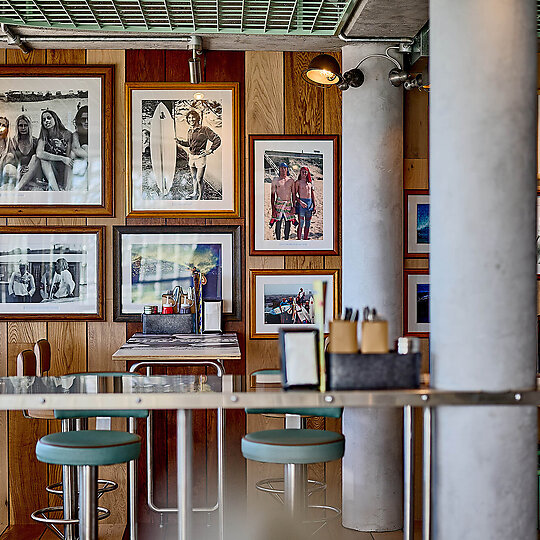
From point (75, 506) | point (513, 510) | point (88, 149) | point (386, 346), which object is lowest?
point (75, 506)

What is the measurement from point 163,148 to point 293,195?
88cm

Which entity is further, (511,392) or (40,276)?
(40,276)

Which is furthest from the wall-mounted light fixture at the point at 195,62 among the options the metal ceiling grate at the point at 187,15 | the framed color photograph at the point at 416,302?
the framed color photograph at the point at 416,302

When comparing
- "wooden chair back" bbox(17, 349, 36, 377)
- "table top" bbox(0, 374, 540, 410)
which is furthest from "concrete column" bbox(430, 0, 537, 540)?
"wooden chair back" bbox(17, 349, 36, 377)

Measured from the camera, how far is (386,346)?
2814 mm

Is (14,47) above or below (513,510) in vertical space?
above

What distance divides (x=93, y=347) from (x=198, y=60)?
190cm

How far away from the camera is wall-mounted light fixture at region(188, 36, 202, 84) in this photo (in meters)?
4.62

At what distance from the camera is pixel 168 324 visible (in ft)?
15.4

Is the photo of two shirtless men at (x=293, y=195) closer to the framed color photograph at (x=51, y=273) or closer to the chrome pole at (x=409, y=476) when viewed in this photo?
the framed color photograph at (x=51, y=273)

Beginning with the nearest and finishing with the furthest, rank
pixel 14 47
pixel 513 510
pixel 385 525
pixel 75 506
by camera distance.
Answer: pixel 513 510
pixel 75 506
pixel 385 525
pixel 14 47

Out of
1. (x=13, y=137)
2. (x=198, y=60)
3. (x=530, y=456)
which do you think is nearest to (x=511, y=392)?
(x=530, y=456)

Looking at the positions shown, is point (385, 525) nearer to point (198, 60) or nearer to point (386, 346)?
point (386, 346)

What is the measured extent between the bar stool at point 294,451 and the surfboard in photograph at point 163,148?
2117mm
